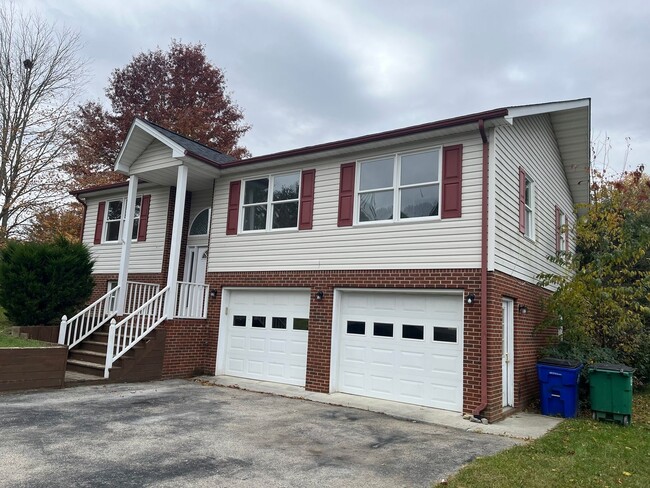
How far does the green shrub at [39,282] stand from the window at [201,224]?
3.24 metres

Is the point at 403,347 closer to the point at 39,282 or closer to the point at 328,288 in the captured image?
the point at 328,288

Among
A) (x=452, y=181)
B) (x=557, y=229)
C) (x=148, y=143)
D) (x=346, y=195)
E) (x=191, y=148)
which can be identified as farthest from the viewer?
(x=557, y=229)

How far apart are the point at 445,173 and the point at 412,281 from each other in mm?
2123

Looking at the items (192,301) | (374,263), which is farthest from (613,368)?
(192,301)

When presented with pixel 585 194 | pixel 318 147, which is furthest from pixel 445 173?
pixel 585 194

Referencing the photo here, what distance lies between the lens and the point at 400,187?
960 cm

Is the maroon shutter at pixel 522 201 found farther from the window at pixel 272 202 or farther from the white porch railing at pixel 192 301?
the white porch railing at pixel 192 301

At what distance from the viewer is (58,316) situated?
38.1 ft

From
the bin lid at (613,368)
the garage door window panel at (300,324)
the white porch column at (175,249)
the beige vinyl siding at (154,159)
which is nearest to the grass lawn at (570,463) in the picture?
the bin lid at (613,368)

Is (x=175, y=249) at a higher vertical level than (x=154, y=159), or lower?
lower

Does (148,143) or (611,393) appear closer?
(611,393)

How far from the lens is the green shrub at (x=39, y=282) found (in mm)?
11148

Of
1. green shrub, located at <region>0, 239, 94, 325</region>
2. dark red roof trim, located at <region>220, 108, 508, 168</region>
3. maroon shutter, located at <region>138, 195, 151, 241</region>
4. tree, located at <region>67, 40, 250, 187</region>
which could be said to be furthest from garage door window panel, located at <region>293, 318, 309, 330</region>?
tree, located at <region>67, 40, 250, 187</region>

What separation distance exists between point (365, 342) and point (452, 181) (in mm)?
3605
